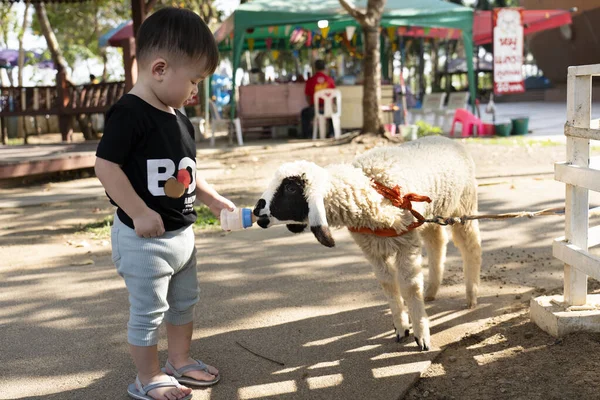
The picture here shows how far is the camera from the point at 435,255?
4277mm

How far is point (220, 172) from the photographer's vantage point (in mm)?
10664

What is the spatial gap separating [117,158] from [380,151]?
1594mm

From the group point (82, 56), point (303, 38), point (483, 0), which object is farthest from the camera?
point (483, 0)

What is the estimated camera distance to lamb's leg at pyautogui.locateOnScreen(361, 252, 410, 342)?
3576mm

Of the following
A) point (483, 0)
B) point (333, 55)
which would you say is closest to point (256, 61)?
point (333, 55)

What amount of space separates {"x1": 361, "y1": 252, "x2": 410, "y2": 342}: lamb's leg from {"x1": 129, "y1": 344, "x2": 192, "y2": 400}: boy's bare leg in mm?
1207

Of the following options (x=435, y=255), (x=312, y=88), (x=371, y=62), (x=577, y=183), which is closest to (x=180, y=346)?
(x=435, y=255)

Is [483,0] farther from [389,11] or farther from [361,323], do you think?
[361,323]

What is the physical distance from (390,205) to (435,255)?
3.28ft

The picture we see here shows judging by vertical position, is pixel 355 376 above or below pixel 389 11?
below

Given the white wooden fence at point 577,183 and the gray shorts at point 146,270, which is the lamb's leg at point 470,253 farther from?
the gray shorts at point 146,270

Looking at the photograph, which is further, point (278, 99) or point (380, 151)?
point (278, 99)

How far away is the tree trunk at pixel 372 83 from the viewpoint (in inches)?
493

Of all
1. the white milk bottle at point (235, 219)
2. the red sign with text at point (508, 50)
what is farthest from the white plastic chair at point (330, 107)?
the white milk bottle at point (235, 219)
